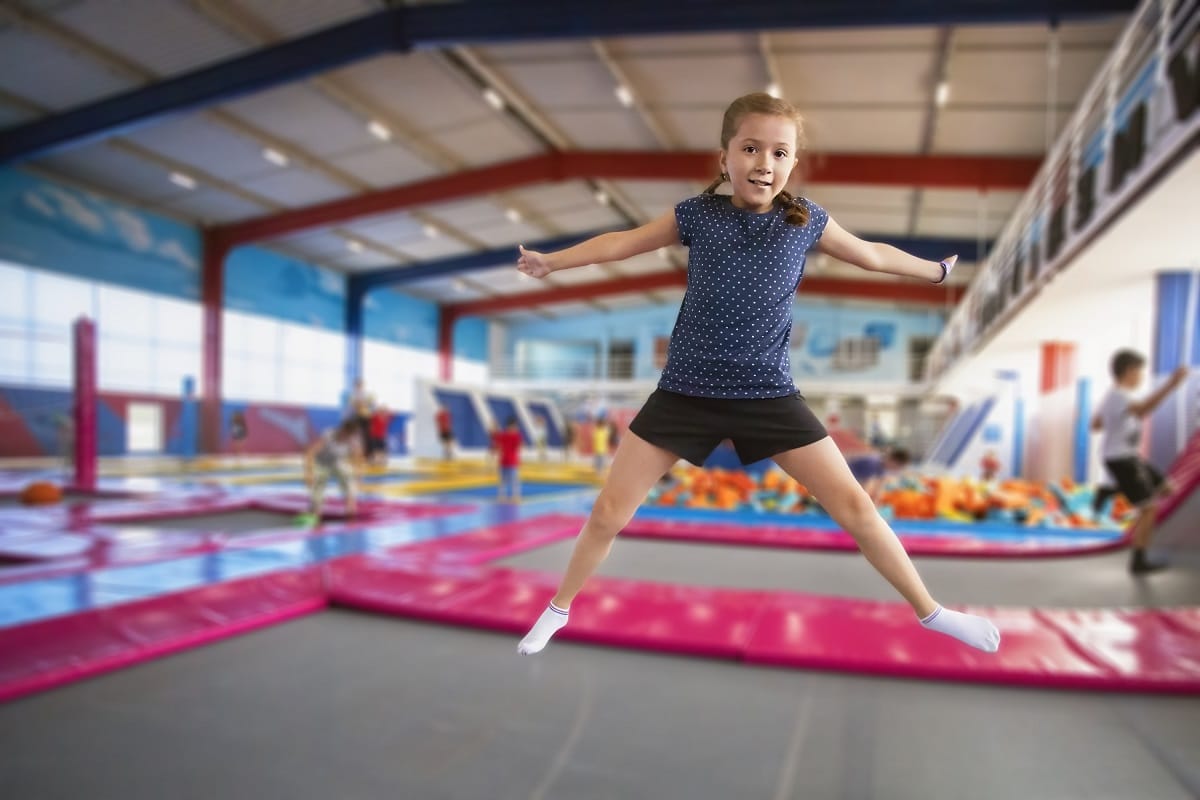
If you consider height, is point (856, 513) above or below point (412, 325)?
below

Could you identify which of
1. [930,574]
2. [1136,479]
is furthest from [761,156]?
[1136,479]

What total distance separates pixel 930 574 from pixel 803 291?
13.8 m

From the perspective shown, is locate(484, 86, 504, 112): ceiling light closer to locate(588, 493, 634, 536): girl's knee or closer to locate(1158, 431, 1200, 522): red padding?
locate(1158, 431, 1200, 522): red padding

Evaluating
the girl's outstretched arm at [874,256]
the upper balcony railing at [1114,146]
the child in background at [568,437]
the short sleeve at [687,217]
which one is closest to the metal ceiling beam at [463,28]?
the upper balcony railing at [1114,146]

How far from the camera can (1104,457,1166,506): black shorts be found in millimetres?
3799

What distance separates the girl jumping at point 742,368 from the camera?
925 millimetres

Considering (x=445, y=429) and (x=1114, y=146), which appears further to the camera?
(x=445, y=429)

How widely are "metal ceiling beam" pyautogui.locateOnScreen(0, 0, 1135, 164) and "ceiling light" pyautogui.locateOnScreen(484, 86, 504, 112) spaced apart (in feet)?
5.30

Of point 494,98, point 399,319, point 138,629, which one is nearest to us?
point 138,629

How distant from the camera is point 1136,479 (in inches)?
151

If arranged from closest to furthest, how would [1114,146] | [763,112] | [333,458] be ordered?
[763,112] → [1114,146] → [333,458]

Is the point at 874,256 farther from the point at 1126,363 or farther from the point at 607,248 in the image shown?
the point at 1126,363

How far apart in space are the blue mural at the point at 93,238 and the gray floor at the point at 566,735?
40.2 ft

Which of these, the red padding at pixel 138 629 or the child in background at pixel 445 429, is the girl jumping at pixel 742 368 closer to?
the red padding at pixel 138 629
